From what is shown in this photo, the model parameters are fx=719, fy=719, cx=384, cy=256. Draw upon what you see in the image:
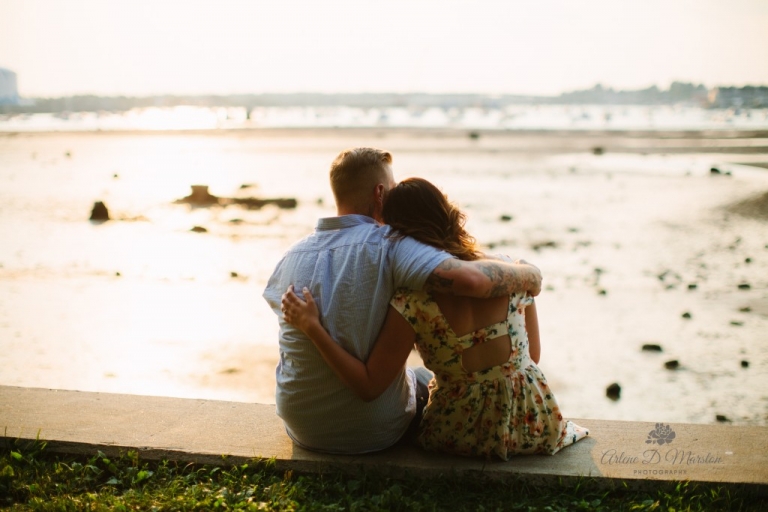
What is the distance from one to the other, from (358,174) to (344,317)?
63cm

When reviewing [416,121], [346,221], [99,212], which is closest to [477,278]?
[346,221]

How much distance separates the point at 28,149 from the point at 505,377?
33.3 meters

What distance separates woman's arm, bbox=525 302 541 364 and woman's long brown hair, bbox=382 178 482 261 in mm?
467

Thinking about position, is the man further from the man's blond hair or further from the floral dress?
the floral dress

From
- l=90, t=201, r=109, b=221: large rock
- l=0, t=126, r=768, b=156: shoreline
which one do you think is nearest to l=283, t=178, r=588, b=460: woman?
l=90, t=201, r=109, b=221: large rock

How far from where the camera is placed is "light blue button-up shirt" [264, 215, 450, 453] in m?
3.05

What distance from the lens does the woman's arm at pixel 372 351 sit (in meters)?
3.00

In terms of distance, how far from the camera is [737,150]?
102ft

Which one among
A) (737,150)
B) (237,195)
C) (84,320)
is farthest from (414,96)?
(84,320)

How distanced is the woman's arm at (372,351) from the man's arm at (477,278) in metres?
0.26

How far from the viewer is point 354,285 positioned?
3066mm

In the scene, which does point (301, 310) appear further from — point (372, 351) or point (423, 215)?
point (423, 215)

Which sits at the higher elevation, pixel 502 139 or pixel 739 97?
pixel 739 97

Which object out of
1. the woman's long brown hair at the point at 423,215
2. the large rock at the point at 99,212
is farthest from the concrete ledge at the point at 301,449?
the large rock at the point at 99,212
